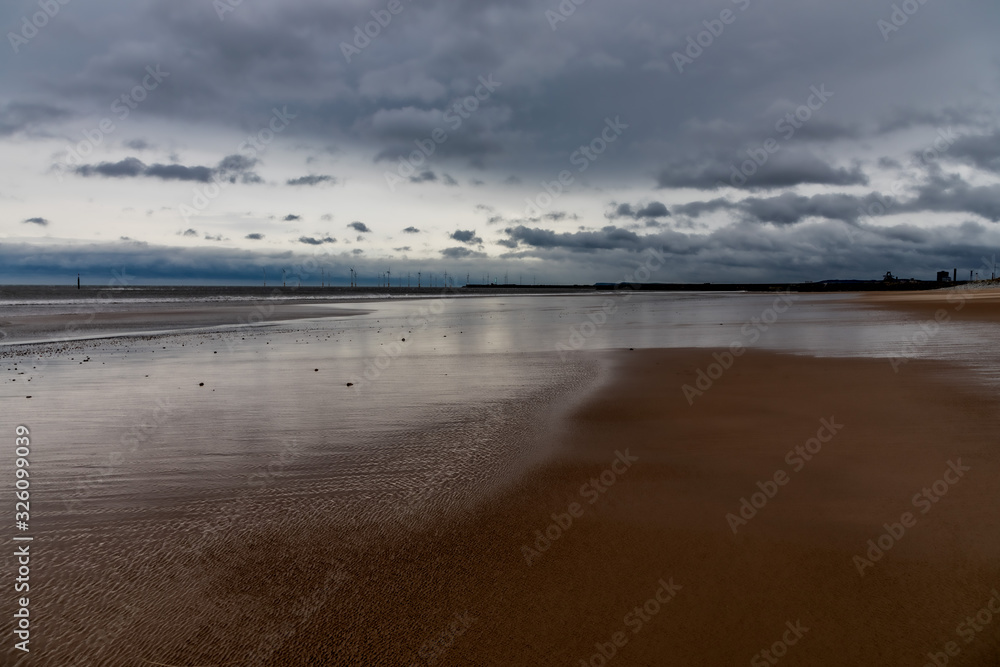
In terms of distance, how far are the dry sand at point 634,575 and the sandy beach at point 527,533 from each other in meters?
0.02

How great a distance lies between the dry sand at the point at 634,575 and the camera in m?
3.56

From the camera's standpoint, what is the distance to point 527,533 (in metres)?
5.01

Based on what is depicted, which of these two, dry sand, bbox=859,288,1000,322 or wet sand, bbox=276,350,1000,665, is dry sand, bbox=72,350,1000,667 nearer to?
wet sand, bbox=276,350,1000,665

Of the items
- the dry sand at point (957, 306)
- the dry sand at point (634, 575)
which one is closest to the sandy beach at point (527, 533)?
the dry sand at point (634, 575)

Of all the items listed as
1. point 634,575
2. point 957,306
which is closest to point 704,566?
point 634,575

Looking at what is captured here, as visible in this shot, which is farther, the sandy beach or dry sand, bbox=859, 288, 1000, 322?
dry sand, bbox=859, 288, 1000, 322

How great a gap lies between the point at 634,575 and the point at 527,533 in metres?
1.06

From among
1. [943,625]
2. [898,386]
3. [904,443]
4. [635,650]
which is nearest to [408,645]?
[635,650]

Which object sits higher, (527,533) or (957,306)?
(957,306)

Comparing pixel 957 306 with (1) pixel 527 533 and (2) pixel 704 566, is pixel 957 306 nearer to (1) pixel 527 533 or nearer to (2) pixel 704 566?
(2) pixel 704 566

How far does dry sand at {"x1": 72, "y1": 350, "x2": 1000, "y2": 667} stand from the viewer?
3.56 metres

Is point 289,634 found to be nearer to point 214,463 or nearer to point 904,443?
point 214,463

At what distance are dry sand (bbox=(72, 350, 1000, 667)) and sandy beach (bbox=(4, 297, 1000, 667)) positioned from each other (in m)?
0.02

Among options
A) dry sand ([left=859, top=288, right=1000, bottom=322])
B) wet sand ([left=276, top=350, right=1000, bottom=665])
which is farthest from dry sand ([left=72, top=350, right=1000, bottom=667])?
dry sand ([left=859, top=288, right=1000, bottom=322])
